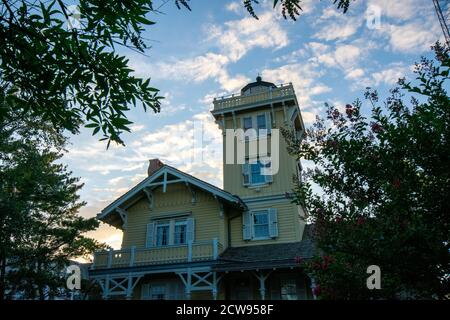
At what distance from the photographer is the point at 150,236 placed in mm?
18641

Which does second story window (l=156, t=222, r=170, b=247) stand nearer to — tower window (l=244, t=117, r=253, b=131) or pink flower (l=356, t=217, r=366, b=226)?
tower window (l=244, t=117, r=253, b=131)

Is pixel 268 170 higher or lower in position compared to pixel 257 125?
lower

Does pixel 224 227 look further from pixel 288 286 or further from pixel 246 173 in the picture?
pixel 288 286

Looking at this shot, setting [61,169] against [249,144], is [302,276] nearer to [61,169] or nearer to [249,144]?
[249,144]

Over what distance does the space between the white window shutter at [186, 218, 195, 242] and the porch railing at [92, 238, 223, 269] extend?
125cm

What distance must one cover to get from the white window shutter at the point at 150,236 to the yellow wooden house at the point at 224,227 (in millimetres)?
52

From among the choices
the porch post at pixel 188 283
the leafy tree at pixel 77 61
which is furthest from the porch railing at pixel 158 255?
the leafy tree at pixel 77 61

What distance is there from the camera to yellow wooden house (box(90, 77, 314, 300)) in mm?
15805

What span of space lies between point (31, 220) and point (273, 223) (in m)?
11.8

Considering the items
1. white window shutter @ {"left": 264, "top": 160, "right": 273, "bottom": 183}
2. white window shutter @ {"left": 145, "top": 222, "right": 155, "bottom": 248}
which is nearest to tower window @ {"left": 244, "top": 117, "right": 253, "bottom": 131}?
white window shutter @ {"left": 264, "top": 160, "right": 273, "bottom": 183}

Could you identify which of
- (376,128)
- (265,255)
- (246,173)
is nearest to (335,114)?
(376,128)

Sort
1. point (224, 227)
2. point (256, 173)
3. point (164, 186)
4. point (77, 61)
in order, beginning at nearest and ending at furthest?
point (77, 61), point (224, 227), point (164, 186), point (256, 173)

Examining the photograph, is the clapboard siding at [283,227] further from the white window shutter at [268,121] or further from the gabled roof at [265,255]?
the white window shutter at [268,121]

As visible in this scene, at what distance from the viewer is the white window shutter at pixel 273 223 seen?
1761 centimetres
